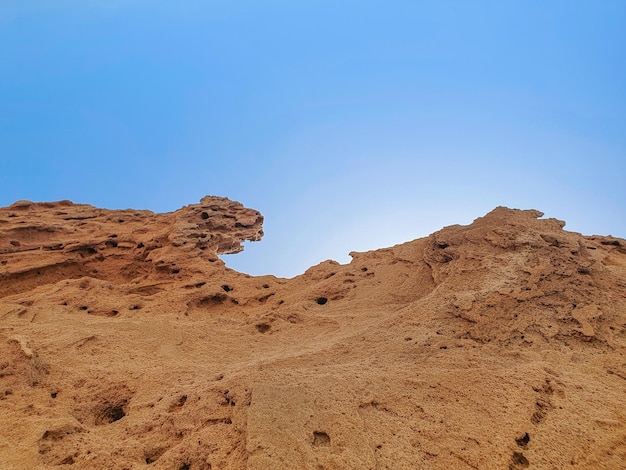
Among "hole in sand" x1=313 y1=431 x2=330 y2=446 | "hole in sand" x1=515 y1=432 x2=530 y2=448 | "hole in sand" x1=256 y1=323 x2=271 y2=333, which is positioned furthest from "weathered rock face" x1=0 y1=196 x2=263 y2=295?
"hole in sand" x1=515 y1=432 x2=530 y2=448

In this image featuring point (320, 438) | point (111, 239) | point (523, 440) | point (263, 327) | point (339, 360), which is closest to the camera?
point (523, 440)

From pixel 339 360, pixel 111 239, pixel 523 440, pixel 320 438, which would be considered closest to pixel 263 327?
pixel 339 360

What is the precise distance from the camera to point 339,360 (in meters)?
5.45

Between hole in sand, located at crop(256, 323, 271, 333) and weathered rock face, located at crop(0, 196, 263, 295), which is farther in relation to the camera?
weathered rock face, located at crop(0, 196, 263, 295)

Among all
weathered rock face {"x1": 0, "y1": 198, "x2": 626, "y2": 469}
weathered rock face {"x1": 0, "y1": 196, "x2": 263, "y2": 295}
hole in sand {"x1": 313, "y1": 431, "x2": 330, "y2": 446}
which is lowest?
hole in sand {"x1": 313, "y1": 431, "x2": 330, "y2": 446}

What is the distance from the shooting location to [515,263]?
6598mm

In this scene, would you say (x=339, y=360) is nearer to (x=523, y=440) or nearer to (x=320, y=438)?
(x=320, y=438)

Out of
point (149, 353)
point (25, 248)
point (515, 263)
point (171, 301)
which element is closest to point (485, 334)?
point (515, 263)

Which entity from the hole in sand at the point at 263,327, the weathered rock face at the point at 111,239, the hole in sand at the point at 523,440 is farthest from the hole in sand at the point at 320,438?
the weathered rock face at the point at 111,239

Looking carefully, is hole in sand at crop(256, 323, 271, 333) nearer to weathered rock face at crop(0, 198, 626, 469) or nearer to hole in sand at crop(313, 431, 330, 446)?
weathered rock face at crop(0, 198, 626, 469)

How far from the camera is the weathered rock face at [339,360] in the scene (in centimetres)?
383

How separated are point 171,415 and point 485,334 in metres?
3.75

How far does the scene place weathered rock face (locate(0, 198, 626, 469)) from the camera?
12.6 feet

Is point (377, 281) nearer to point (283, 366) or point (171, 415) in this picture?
point (283, 366)
